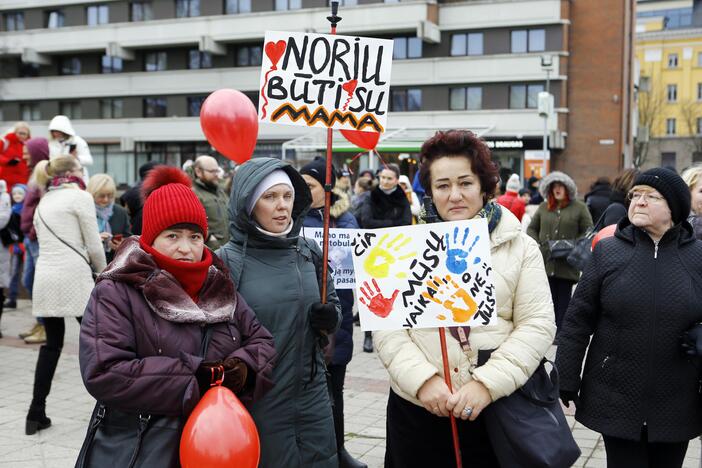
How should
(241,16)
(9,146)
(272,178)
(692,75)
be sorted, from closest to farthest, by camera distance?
(272,178) < (9,146) < (241,16) < (692,75)

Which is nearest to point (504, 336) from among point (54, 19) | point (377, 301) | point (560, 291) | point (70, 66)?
point (377, 301)

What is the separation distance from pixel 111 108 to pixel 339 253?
44.6m

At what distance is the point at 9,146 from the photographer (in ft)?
35.9

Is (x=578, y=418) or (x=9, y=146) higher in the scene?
(x=9, y=146)

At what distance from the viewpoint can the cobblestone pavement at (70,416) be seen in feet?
17.6

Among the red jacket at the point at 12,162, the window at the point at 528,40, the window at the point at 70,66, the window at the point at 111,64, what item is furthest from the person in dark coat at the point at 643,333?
the window at the point at 70,66

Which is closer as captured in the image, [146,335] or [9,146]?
[146,335]

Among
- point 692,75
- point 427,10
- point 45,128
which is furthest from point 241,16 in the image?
point 692,75

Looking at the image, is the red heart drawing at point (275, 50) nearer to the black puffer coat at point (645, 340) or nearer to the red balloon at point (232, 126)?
the red balloon at point (232, 126)

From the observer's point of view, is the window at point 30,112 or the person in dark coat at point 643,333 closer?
the person in dark coat at point 643,333

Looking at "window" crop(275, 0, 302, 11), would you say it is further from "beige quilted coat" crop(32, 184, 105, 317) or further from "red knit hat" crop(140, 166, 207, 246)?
"red knit hat" crop(140, 166, 207, 246)

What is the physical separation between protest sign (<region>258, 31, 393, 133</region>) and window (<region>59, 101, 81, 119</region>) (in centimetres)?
4714

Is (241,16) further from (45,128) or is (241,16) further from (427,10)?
(45,128)

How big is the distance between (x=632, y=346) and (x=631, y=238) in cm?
55
